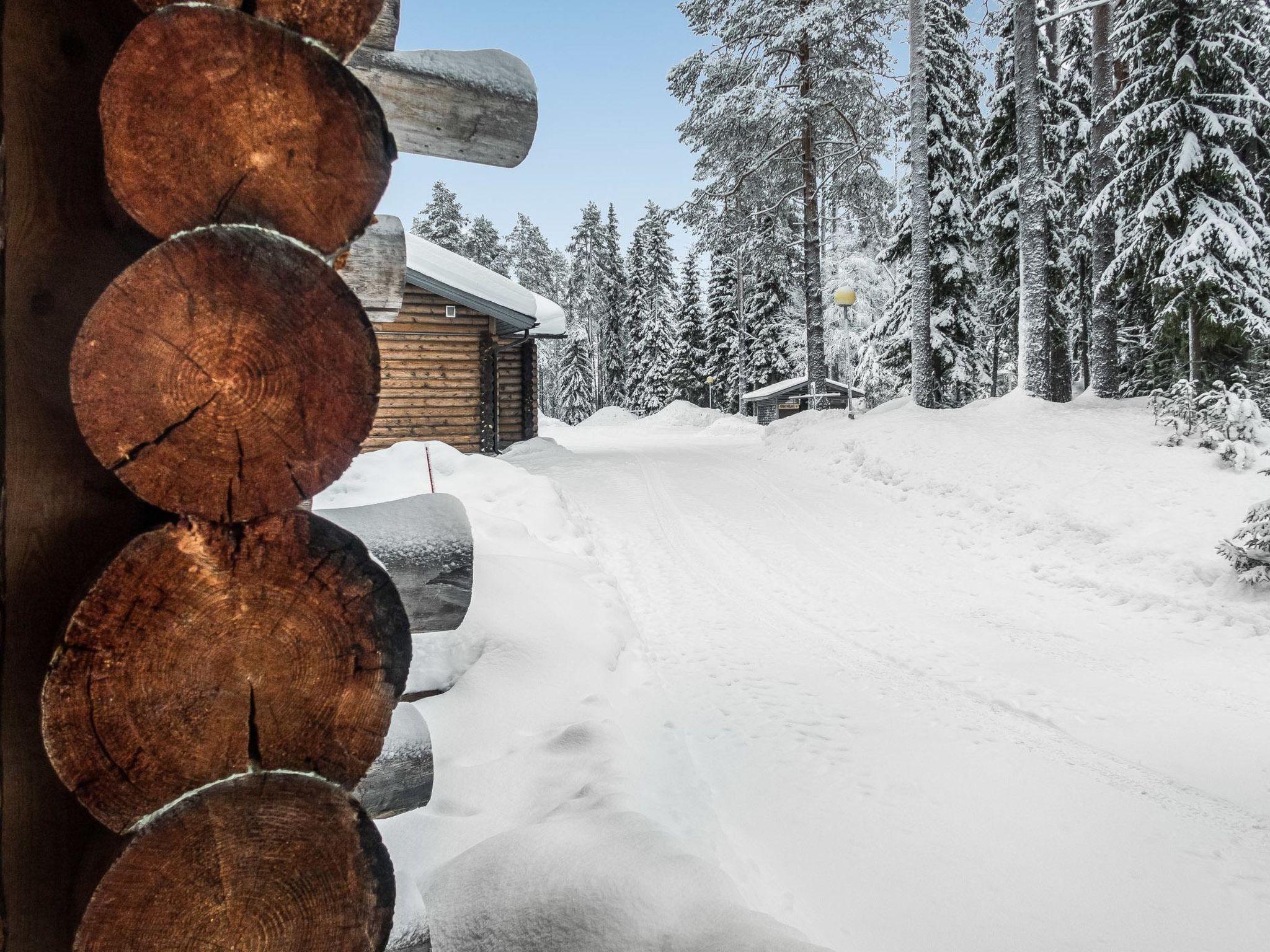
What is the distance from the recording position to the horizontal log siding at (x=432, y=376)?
13.4 m

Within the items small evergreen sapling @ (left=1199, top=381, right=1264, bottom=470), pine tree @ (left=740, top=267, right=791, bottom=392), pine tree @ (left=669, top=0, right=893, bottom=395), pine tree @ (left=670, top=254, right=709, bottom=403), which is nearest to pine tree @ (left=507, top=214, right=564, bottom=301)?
pine tree @ (left=670, top=254, right=709, bottom=403)

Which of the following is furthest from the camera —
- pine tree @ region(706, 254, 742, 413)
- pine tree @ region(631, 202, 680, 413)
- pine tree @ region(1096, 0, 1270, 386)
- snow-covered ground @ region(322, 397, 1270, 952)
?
pine tree @ region(631, 202, 680, 413)

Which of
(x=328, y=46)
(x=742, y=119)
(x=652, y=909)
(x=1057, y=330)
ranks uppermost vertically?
(x=742, y=119)

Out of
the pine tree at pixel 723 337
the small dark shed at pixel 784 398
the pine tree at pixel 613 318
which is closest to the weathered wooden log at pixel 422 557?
the small dark shed at pixel 784 398

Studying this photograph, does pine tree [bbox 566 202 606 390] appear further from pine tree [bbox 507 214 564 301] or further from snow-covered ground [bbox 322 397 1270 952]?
snow-covered ground [bbox 322 397 1270 952]

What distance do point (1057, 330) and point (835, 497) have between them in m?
11.8

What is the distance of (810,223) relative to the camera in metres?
16.2

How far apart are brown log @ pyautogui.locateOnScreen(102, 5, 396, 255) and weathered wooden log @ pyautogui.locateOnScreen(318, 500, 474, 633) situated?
0.75 m

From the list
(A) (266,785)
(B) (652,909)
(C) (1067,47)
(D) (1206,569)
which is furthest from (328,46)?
(C) (1067,47)

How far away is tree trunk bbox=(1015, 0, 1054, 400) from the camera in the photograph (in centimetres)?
1200

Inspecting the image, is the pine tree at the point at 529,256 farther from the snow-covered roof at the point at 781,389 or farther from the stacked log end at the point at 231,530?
the stacked log end at the point at 231,530

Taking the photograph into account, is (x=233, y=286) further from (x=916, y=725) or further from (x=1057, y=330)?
(x=1057, y=330)

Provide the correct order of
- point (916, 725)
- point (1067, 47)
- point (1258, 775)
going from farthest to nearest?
point (1067, 47) → point (916, 725) → point (1258, 775)

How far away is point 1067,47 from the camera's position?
61.4ft
